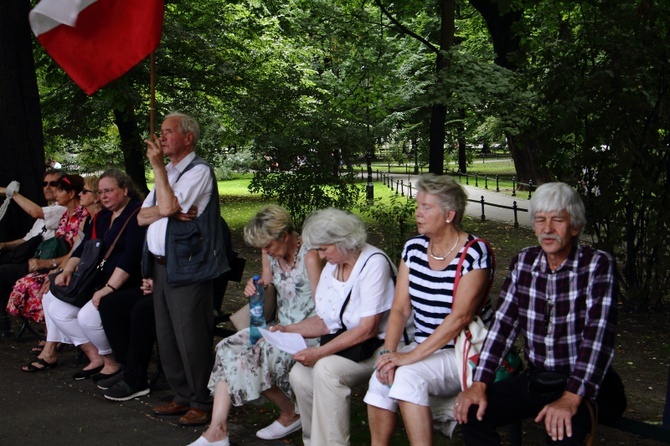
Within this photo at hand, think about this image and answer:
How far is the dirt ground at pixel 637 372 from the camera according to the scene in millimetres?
5371

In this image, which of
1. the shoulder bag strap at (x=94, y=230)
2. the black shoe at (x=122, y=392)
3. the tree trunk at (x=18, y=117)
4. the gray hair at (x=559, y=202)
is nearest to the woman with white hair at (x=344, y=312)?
the gray hair at (x=559, y=202)

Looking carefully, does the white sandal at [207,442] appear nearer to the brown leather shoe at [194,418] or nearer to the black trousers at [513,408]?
the brown leather shoe at [194,418]

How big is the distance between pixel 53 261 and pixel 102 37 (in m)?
2.66

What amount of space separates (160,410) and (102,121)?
39.6ft

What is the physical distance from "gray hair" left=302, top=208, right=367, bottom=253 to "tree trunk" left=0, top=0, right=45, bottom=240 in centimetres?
608

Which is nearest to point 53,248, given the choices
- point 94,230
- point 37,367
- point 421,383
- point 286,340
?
point 94,230

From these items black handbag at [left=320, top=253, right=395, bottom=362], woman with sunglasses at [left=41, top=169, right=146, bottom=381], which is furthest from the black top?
black handbag at [left=320, top=253, right=395, bottom=362]

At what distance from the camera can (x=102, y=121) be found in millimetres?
17188

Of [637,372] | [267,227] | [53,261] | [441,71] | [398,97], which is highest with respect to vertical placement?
[441,71]

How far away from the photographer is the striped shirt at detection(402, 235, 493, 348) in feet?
15.0

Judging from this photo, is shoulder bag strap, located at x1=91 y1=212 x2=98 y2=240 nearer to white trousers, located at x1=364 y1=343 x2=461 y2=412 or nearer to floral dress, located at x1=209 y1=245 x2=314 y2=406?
floral dress, located at x1=209 y1=245 x2=314 y2=406

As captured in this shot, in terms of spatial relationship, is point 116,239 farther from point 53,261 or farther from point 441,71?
point 441,71

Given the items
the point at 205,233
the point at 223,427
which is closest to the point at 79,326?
the point at 205,233

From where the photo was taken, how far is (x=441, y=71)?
15531 millimetres
